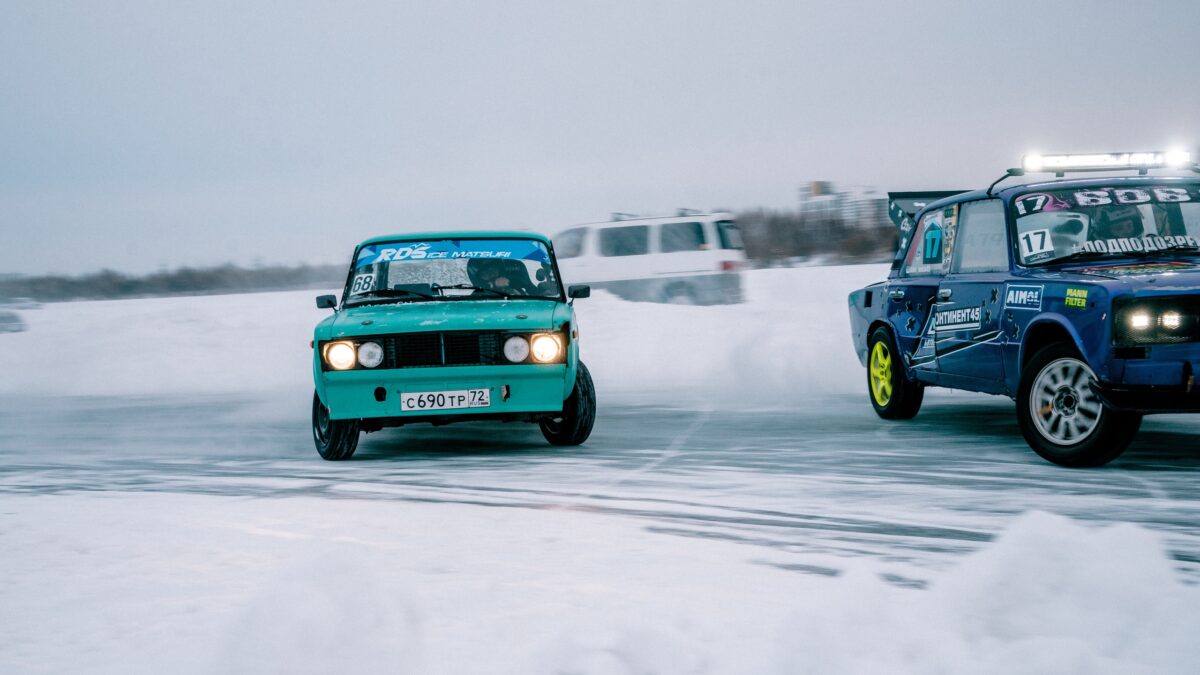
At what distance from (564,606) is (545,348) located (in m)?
3.87

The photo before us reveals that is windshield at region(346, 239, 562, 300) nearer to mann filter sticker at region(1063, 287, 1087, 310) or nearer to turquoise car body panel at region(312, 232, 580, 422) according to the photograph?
turquoise car body panel at region(312, 232, 580, 422)

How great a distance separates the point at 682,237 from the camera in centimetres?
1970

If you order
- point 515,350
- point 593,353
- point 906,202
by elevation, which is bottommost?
point 593,353

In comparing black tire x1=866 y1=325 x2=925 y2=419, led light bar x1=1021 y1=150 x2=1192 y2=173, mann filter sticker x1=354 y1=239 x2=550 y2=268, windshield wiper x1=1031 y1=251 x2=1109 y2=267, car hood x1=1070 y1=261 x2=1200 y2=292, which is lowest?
black tire x1=866 y1=325 x2=925 y2=419

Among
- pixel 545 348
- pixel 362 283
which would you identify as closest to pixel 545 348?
pixel 545 348

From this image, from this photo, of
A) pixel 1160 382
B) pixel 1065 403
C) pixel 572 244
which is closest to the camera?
pixel 1160 382

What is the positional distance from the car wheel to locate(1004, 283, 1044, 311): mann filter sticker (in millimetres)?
286

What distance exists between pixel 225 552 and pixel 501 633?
1735 mm

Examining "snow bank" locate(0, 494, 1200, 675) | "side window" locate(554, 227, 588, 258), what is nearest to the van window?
"side window" locate(554, 227, 588, 258)

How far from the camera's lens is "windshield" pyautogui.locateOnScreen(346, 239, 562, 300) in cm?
854

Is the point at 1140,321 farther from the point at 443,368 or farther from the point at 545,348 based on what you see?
the point at 443,368

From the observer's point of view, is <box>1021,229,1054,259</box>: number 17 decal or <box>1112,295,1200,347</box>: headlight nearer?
<box>1112,295,1200,347</box>: headlight

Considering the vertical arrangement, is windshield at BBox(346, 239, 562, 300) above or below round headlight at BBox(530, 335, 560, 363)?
above

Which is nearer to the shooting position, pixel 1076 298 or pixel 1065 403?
pixel 1076 298
